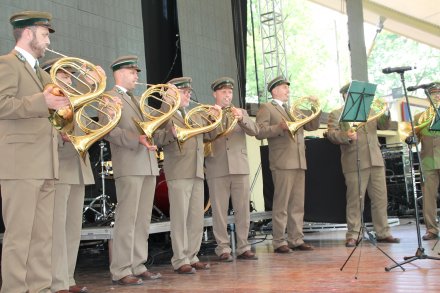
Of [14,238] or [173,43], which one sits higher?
[173,43]

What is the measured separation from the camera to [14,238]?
129 inches

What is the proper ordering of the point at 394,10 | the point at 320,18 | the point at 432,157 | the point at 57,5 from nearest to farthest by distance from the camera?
1. the point at 57,5
2. the point at 432,157
3. the point at 394,10
4. the point at 320,18

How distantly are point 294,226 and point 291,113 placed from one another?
1202 millimetres

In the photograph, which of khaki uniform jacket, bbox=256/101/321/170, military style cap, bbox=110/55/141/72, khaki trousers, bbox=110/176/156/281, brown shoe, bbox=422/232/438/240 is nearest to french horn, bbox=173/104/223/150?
khaki trousers, bbox=110/176/156/281

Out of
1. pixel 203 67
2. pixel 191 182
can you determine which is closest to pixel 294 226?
pixel 191 182

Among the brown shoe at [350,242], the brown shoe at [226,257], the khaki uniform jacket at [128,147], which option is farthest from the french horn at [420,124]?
the khaki uniform jacket at [128,147]

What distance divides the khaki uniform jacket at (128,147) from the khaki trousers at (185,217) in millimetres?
395

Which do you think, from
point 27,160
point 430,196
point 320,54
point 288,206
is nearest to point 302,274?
point 288,206

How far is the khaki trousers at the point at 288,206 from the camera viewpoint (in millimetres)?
5988

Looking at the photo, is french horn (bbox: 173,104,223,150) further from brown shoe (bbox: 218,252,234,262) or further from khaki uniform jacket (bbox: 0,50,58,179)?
khaki uniform jacket (bbox: 0,50,58,179)

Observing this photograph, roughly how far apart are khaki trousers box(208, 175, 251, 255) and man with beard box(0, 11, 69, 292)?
2266mm

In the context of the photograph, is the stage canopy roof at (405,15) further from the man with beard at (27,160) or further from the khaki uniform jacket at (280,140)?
the man with beard at (27,160)

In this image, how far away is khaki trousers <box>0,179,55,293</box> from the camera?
128 inches

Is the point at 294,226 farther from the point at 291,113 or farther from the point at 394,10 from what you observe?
the point at 394,10
